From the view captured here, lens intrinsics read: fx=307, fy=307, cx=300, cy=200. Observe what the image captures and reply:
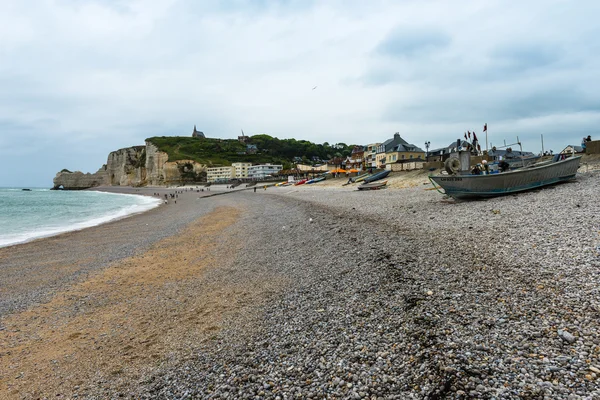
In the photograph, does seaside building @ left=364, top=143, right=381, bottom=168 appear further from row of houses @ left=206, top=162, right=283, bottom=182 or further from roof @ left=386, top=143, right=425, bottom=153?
row of houses @ left=206, top=162, right=283, bottom=182

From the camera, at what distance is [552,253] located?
607 cm

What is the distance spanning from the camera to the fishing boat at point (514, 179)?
46.4 feet

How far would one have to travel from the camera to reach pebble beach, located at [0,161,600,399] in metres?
3.23

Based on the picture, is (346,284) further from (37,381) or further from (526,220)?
(526,220)

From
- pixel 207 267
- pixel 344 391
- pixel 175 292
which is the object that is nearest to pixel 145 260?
pixel 207 267

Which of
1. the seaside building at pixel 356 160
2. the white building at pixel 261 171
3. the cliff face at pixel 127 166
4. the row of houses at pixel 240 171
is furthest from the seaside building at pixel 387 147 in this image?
the cliff face at pixel 127 166

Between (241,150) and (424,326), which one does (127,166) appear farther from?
(424,326)

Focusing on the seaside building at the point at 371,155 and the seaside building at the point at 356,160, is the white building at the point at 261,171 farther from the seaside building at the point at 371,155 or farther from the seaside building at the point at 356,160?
the seaside building at the point at 371,155

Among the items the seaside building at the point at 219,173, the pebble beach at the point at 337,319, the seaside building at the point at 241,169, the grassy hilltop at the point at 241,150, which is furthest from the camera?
the grassy hilltop at the point at 241,150

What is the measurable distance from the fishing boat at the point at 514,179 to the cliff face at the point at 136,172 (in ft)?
364

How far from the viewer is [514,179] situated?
1427 centimetres

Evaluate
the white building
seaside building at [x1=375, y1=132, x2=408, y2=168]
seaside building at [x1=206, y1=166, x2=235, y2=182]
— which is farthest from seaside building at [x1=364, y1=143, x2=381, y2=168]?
seaside building at [x1=206, y1=166, x2=235, y2=182]

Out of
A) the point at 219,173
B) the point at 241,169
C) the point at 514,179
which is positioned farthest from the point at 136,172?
the point at 514,179

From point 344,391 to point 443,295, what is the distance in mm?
2499
